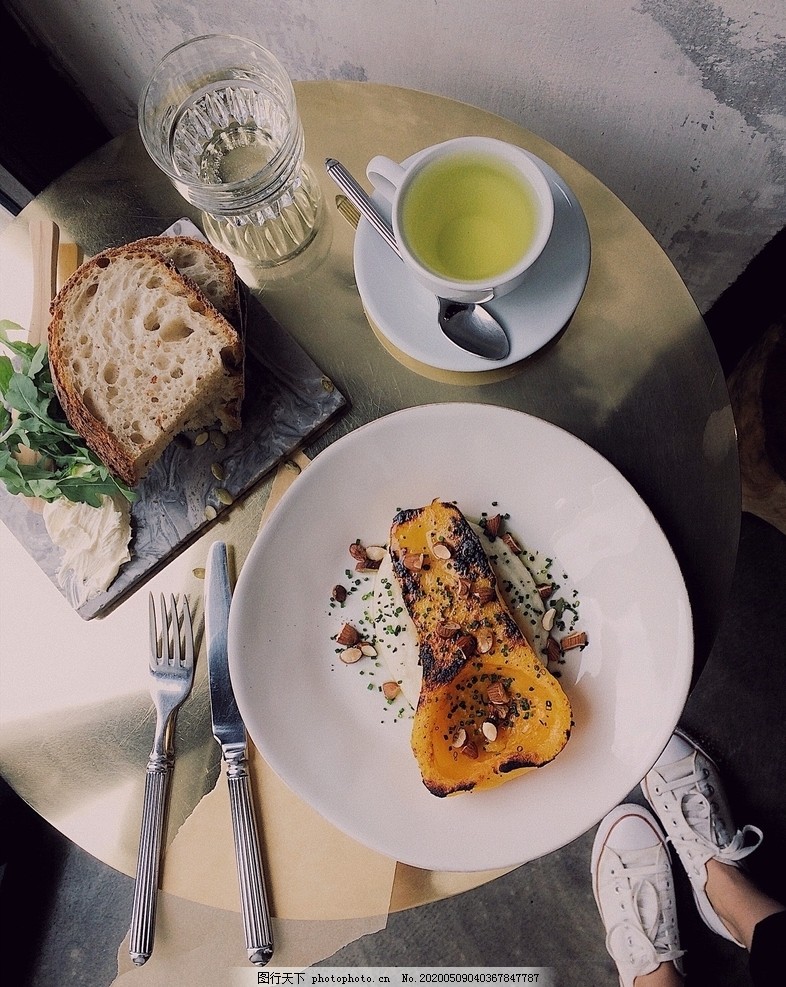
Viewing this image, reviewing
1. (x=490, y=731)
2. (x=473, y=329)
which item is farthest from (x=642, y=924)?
(x=473, y=329)

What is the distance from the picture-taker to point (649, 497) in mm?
908

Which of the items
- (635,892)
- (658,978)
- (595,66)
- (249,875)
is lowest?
(658,978)

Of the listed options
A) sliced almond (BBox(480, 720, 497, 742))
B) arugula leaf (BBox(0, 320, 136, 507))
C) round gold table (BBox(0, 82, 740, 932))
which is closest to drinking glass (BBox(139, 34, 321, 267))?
round gold table (BBox(0, 82, 740, 932))

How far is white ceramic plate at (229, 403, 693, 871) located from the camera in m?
0.80

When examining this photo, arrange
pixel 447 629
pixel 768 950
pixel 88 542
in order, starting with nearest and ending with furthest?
pixel 447 629 → pixel 88 542 → pixel 768 950

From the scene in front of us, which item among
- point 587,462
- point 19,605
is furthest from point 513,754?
point 19,605

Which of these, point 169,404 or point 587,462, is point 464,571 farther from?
point 169,404

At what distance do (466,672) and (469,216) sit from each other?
0.49 m

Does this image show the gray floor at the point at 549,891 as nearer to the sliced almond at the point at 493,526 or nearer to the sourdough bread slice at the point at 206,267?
the sliced almond at the point at 493,526

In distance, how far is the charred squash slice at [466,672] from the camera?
0.79m

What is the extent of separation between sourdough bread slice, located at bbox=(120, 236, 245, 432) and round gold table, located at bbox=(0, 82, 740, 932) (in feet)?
0.26

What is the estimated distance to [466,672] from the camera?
2.70 ft

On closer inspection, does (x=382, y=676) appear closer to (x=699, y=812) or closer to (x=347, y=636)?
(x=347, y=636)

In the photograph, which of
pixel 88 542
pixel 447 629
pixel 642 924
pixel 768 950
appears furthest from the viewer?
pixel 642 924
